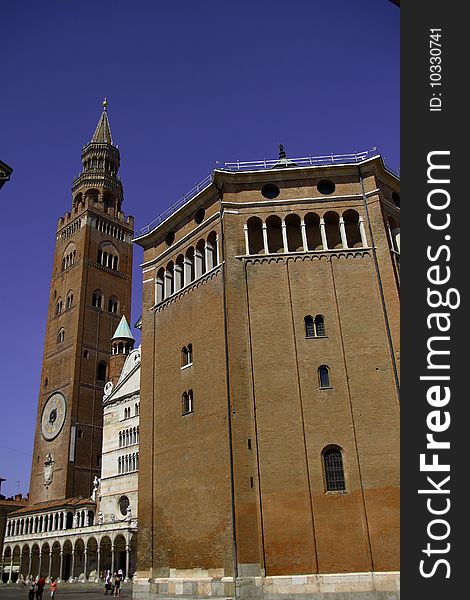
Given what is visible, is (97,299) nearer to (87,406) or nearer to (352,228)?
(87,406)

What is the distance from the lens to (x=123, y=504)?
144 ft

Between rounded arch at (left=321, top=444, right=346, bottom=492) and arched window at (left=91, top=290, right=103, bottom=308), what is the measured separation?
46.6 metres

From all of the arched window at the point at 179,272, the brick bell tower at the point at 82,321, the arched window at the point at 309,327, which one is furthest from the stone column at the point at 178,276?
the brick bell tower at the point at 82,321

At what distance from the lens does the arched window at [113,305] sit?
63.9 meters

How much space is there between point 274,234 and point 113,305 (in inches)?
1705

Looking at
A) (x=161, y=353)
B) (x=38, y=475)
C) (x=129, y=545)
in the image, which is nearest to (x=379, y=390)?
(x=161, y=353)

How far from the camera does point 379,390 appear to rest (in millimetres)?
20438

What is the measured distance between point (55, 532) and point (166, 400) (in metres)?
29.9

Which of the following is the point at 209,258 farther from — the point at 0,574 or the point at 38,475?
the point at 0,574

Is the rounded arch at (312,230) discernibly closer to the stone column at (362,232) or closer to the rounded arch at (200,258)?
the stone column at (362,232)

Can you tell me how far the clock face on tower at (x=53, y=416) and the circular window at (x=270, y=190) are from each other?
39339mm

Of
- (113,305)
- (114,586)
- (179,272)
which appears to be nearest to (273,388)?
(179,272)

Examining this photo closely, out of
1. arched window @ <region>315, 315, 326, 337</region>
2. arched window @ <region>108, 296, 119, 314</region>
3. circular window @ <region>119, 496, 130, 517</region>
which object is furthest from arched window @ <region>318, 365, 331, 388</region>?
arched window @ <region>108, 296, 119, 314</region>

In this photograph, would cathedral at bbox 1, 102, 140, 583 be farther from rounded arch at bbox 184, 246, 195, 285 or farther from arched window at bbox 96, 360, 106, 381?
rounded arch at bbox 184, 246, 195, 285
